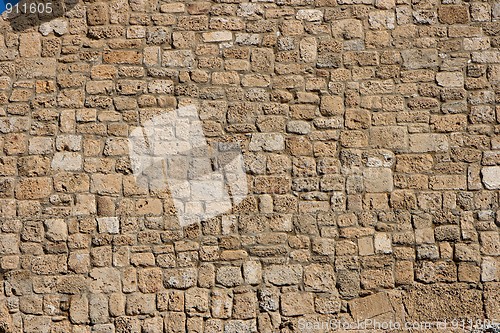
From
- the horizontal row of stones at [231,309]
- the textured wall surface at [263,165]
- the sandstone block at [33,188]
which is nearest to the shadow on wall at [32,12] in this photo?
the textured wall surface at [263,165]

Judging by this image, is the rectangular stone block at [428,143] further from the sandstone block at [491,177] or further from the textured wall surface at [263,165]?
the sandstone block at [491,177]

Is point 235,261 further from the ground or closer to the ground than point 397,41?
closer to the ground

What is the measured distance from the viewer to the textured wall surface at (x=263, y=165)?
16.5 ft

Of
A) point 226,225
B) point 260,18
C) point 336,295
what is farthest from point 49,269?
point 260,18

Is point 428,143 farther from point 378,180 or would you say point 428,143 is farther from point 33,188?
point 33,188

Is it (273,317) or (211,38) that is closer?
(273,317)

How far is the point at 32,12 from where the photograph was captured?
5438 millimetres

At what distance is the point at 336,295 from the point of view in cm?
502

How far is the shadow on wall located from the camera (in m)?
5.43

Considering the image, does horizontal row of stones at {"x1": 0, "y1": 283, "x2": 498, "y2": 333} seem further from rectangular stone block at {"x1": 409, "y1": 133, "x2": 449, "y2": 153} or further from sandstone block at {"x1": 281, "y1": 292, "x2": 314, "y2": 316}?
rectangular stone block at {"x1": 409, "y1": 133, "x2": 449, "y2": 153}

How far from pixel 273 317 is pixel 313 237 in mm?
640

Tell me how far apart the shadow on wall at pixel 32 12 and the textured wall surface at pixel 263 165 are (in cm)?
2

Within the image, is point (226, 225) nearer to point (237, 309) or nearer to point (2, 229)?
point (237, 309)

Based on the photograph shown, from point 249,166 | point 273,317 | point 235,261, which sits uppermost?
point 249,166
